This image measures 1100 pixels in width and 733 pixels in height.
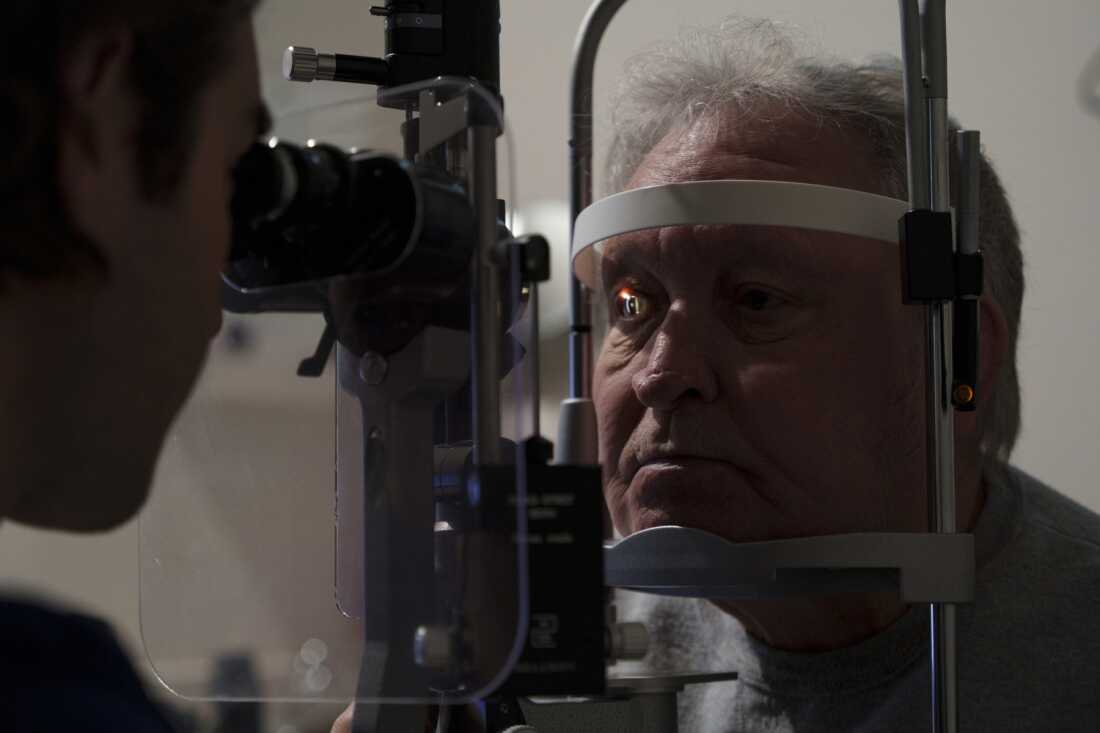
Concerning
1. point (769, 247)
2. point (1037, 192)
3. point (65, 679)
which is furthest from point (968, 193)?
point (65, 679)

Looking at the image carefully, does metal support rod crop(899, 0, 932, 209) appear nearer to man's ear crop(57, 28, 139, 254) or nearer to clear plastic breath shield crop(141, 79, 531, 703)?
clear plastic breath shield crop(141, 79, 531, 703)

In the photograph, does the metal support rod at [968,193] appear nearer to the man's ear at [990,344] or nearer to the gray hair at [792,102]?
the gray hair at [792,102]

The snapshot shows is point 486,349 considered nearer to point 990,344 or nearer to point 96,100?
point 96,100

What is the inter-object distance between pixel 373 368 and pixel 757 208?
52 centimetres

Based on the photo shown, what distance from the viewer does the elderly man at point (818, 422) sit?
51.1 inches

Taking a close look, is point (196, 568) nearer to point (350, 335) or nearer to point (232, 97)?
point (350, 335)

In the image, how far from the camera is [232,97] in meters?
0.73

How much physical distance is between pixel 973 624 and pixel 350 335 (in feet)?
2.70

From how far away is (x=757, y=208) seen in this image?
4.16 ft

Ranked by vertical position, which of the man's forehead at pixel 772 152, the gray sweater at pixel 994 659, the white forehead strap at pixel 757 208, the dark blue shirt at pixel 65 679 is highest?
the man's forehead at pixel 772 152

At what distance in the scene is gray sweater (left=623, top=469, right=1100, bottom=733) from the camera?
1308mm

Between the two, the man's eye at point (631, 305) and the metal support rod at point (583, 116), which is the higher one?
the metal support rod at point (583, 116)

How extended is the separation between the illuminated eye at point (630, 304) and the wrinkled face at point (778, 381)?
3 cm

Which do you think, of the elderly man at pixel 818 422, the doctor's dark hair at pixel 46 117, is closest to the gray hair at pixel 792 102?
the elderly man at pixel 818 422
